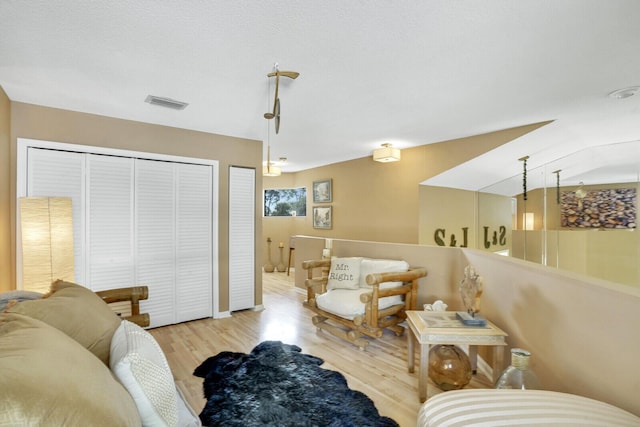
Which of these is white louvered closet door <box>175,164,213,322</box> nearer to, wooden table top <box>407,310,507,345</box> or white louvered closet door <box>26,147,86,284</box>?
white louvered closet door <box>26,147,86,284</box>

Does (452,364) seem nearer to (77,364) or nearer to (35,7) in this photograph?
(77,364)

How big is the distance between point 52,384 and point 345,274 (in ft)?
10.3

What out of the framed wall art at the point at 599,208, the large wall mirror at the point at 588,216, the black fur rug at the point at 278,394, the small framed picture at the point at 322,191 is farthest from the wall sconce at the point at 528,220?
the small framed picture at the point at 322,191

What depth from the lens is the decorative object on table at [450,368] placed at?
227 centimetres

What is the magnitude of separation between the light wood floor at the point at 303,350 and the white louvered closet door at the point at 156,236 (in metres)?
0.31

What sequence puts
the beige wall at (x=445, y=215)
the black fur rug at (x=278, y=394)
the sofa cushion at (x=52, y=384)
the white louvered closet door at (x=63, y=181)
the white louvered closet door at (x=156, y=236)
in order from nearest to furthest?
the sofa cushion at (x=52, y=384) → the black fur rug at (x=278, y=394) → the white louvered closet door at (x=63, y=181) → the white louvered closet door at (x=156, y=236) → the beige wall at (x=445, y=215)

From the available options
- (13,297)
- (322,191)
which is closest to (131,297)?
(13,297)

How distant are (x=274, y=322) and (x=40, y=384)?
132 inches

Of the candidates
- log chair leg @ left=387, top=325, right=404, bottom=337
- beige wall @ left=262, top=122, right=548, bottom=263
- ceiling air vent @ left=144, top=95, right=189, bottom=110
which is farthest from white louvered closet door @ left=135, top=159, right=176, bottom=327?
beige wall @ left=262, top=122, right=548, bottom=263

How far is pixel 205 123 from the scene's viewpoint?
358 cm

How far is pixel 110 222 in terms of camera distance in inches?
130

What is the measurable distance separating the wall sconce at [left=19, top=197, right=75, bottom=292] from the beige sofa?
1704 millimetres

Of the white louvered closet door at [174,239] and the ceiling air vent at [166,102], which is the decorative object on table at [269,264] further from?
the ceiling air vent at [166,102]

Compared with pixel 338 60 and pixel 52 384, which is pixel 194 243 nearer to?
pixel 338 60
